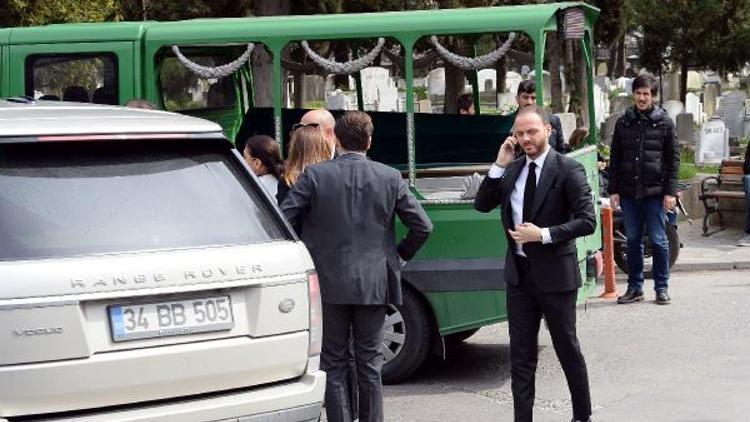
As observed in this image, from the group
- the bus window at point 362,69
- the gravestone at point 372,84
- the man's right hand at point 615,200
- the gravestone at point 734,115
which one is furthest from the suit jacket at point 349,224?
the gravestone at point 734,115

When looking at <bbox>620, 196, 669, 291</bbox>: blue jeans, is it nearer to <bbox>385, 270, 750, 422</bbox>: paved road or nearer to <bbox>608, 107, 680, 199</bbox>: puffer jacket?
<bbox>608, 107, 680, 199</bbox>: puffer jacket

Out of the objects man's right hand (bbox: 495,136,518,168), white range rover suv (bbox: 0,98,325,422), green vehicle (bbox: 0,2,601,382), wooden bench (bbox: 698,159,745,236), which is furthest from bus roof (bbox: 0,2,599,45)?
wooden bench (bbox: 698,159,745,236)

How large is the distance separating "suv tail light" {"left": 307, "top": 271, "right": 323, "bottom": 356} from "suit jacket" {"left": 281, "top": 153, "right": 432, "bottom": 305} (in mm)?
988

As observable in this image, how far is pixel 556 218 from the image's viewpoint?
280 inches

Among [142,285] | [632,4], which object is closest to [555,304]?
[142,285]

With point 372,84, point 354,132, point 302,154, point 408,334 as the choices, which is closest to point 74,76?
point 302,154

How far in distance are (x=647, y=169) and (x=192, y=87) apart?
12.4 feet

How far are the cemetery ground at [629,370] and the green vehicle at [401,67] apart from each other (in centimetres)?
36

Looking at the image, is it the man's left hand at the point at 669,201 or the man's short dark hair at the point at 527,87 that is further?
the man's left hand at the point at 669,201

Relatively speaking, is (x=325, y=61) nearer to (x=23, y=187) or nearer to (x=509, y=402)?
(x=509, y=402)

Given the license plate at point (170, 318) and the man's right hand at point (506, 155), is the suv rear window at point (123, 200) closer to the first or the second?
the license plate at point (170, 318)

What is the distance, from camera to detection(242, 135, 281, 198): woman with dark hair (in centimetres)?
789

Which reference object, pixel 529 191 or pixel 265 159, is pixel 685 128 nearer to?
pixel 265 159

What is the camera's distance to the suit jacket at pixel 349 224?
265 inches
